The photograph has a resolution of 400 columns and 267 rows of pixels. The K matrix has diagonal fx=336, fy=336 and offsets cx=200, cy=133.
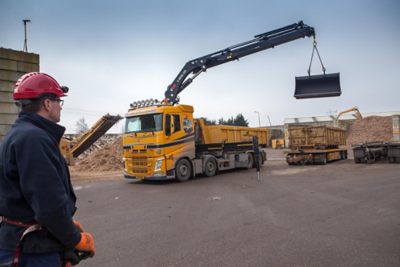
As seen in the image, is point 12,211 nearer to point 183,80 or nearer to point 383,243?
point 383,243

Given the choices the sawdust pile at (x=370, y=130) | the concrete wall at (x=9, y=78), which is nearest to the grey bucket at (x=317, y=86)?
the concrete wall at (x=9, y=78)

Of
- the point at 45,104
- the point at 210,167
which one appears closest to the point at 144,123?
the point at 210,167

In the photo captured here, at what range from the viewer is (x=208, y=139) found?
16609mm

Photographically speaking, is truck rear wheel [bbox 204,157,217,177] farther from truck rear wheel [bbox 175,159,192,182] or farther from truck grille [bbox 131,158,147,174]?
truck grille [bbox 131,158,147,174]

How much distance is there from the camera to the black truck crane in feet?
55.8

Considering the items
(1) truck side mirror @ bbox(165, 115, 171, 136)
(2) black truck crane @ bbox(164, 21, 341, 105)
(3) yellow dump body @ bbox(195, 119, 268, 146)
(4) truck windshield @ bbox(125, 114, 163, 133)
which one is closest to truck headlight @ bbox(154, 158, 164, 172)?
(1) truck side mirror @ bbox(165, 115, 171, 136)

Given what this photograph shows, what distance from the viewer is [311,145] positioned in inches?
831

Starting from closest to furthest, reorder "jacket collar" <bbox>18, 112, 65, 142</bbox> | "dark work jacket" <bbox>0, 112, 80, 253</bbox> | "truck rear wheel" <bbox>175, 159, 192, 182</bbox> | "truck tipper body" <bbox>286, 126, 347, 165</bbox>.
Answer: "dark work jacket" <bbox>0, 112, 80, 253</bbox> → "jacket collar" <bbox>18, 112, 65, 142</bbox> → "truck rear wheel" <bbox>175, 159, 192, 182</bbox> → "truck tipper body" <bbox>286, 126, 347, 165</bbox>

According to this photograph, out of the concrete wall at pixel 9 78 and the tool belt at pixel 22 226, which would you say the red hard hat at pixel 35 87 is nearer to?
the tool belt at pixel 22 226

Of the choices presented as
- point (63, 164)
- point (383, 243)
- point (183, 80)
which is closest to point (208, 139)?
point (183, 80)

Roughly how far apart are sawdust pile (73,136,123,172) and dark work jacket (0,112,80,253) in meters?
20.5

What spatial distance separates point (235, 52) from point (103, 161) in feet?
38.1

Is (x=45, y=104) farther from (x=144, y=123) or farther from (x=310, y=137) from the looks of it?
(x=310, y=137)

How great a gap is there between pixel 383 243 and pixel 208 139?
11717 millimetres
